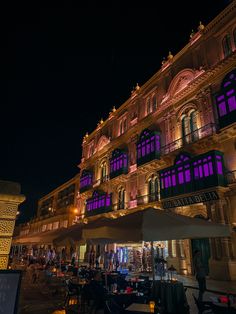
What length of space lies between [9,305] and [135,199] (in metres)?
19.8

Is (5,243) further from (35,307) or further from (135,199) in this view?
(135,199)

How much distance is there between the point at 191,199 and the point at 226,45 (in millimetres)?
11491

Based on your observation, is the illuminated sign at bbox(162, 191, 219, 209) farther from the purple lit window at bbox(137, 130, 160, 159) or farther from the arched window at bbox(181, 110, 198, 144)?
the purple lit window at bbox(137, 130, 160, 159)

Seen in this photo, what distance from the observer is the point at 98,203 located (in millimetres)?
28281

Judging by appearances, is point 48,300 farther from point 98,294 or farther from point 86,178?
point 86,178

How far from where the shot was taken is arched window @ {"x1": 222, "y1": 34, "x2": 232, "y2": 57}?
1731 centimetres

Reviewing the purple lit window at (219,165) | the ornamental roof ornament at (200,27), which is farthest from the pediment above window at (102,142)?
the purple lit window at (219,165)

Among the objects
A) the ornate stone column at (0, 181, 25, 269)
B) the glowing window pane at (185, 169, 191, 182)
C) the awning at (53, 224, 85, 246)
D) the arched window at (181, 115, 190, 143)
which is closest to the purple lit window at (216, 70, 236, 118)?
the arched window at (181, 115, 190, 143)

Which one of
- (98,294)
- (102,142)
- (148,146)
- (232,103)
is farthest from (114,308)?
(102,142)

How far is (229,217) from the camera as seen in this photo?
1423 cm

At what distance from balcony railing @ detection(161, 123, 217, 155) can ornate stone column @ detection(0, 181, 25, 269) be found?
1438 cm

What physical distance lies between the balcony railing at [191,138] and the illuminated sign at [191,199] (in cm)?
390

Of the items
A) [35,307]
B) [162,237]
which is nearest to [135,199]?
[35,307]

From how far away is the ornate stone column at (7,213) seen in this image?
4199 millimetres
